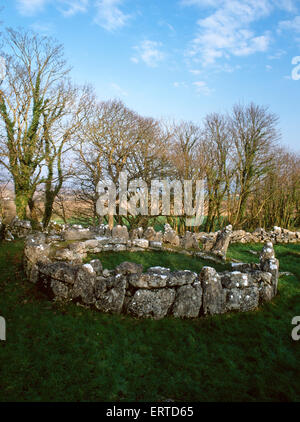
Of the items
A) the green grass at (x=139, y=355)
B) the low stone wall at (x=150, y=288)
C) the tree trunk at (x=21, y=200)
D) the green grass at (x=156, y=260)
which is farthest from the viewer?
the tree trunk at (x=21, y=200)

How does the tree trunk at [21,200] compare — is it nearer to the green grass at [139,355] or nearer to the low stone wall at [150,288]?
the low stone wall at [150,288]

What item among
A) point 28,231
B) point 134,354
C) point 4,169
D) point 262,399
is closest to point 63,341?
point 134,354

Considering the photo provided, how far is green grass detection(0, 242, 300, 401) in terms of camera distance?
5.12 meters

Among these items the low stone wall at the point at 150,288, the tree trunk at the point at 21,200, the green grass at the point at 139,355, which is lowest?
the green grass at the point at 139,355

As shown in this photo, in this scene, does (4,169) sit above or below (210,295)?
above

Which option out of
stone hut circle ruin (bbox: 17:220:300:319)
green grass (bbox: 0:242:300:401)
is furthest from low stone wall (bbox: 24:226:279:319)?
green grass (bbox: 0:242:300:401)

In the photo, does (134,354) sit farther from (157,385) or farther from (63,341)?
(63,341)

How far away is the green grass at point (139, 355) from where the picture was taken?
5.12 m

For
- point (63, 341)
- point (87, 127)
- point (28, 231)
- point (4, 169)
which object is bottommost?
point (63, 341)

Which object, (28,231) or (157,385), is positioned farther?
(28,231)

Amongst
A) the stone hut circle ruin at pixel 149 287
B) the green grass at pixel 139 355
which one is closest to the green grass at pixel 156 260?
the stone hut circle ruin at pixel 149 287

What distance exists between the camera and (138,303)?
7.43m

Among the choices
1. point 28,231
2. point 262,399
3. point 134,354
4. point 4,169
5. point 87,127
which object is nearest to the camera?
point 262,399
